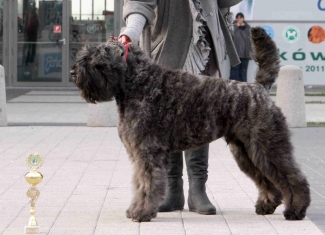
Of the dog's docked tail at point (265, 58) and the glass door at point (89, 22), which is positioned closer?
the dog's docked tail at point (265, 58)

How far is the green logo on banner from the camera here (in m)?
21.2

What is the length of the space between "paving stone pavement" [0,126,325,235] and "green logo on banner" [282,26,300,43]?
32.0 ft

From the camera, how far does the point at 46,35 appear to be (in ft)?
72.4

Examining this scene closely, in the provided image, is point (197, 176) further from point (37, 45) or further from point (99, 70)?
point (37, 45)

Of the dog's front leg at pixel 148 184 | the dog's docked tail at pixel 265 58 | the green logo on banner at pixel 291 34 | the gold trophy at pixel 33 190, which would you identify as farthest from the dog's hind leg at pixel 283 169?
the green logo on banner at pixel 291 34

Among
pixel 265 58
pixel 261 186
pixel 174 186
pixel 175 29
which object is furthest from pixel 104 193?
pixel 265 58

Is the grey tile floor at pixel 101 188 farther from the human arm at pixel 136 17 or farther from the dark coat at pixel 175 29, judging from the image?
the human arm at pixel 136 17

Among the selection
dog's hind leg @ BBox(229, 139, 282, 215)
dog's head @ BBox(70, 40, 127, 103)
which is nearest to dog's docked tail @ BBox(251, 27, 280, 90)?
dog's hind leg @ BBox(229, 139, 282, 215)

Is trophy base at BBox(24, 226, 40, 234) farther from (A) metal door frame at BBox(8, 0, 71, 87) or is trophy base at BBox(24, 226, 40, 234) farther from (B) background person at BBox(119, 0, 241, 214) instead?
(A) metal door frame at BBox(8, 0, 71, 87)

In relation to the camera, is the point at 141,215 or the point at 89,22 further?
the point at 89,22

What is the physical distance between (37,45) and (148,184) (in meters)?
16.8

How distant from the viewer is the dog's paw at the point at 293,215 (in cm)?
A: 606

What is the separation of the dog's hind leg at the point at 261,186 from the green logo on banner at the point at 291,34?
15.3 m

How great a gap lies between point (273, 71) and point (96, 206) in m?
1.92
